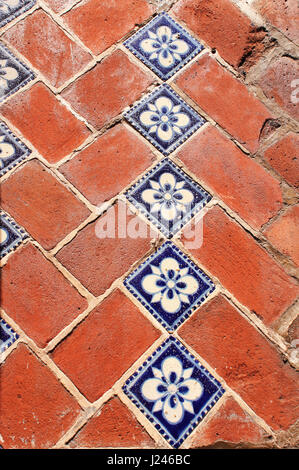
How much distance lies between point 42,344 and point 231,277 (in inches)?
16.3

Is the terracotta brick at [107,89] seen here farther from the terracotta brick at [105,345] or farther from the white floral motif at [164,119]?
the terracotta brick at [105,345]

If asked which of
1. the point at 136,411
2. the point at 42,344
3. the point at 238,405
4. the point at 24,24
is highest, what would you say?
the point at 24,24

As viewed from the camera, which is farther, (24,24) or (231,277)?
(24,24)

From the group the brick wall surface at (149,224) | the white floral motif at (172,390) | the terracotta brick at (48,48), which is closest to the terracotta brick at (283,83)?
the brick wall surface at (149,224)

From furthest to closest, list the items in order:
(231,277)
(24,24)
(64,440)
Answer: (24,24)
(231,277)
(64,440)

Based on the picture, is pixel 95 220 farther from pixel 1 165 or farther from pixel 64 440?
pixel 64 440

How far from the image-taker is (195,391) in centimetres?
85

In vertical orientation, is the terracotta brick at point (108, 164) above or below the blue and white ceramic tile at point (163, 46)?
below

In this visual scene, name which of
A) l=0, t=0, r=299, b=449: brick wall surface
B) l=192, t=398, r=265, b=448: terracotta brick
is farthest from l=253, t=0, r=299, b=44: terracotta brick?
l=192, t=398, r=265, b=448: terracotta brick

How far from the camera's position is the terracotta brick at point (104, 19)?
43.0 inches

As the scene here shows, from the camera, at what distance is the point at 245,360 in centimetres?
88

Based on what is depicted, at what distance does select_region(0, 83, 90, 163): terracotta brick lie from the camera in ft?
3.25

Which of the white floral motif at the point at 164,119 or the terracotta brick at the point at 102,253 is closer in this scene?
the terracotta brick at the point at 102,253
